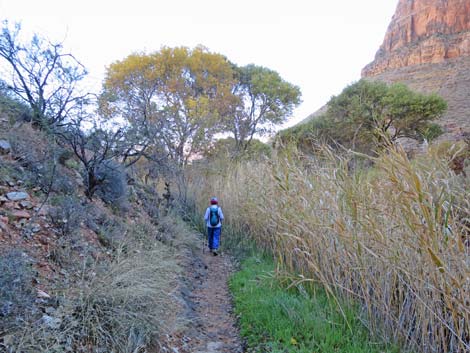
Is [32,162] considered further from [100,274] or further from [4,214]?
[100,274]

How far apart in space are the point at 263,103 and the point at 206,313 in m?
16.0

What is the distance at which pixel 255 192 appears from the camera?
6.63 m

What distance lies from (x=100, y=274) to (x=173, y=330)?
94 cm

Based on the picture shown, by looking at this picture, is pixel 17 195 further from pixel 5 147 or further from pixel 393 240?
pixel 393 240

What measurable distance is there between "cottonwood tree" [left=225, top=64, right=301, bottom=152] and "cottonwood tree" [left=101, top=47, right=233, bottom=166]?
126 cm

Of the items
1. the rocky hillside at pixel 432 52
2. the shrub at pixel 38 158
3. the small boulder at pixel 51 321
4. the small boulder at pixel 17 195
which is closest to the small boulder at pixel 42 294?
the small boulder at pixel 51 321

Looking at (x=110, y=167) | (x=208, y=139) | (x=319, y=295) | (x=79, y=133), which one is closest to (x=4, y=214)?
(x=79, y=133)

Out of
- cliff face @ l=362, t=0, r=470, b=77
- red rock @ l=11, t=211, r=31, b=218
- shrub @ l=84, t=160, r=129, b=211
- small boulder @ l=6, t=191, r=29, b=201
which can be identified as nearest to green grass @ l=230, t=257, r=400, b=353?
red rock @ l=11, t=211, r=31, b=218

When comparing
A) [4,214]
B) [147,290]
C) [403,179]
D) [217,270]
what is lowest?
[217,270]

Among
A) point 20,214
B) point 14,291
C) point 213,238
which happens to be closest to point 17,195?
point 20,214

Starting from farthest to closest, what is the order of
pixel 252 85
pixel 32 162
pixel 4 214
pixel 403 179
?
pixel 252 85
pixel 32 162
pixel 4 214
pixel 403 179

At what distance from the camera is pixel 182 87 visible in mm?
15781

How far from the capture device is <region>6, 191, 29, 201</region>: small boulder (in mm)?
3555

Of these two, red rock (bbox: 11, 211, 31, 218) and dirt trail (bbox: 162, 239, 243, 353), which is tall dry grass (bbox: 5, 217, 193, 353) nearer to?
dirt trail (bbox: 162, 239, 243, 353)
